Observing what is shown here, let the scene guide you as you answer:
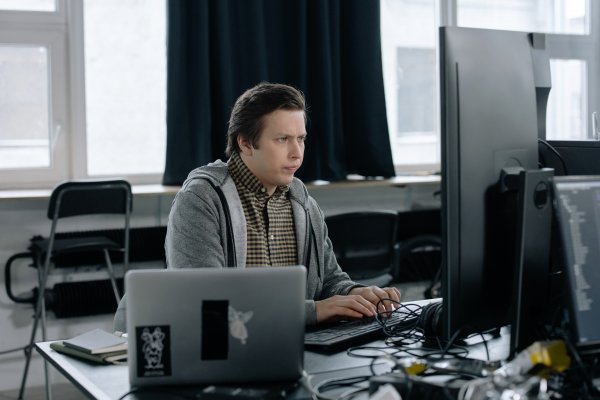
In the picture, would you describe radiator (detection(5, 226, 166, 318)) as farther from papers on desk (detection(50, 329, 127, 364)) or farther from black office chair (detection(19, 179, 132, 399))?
papers on desk (detection(50, 329, 127, 364))

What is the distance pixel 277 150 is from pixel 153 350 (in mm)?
948

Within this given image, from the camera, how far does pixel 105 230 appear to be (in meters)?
3.92

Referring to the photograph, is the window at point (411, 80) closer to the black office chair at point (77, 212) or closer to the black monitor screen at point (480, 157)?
the black office chair at point (77, 212)

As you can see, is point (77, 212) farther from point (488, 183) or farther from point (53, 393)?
point (488, 183)

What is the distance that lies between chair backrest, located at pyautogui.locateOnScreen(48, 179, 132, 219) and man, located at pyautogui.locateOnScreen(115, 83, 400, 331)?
1.27 m

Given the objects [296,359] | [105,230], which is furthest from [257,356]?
[105,230]

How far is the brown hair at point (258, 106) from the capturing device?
7.63 ft

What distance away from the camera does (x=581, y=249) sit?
1.45 m

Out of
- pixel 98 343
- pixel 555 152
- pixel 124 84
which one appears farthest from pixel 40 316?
pixel 555 152

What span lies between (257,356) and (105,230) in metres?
2.57

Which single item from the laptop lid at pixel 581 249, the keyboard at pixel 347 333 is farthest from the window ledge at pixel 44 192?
the laptop lid at pixel 581 249

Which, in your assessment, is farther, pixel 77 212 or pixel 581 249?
pixel 77 212

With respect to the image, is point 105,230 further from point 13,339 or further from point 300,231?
point 300,231

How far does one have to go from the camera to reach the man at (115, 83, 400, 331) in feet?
7.10
